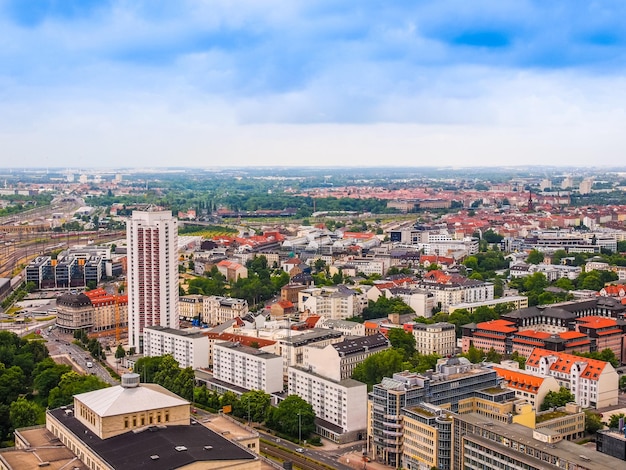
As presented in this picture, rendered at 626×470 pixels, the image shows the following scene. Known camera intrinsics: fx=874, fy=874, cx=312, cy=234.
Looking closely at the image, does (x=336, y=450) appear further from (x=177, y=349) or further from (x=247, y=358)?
(x=177, y=349)

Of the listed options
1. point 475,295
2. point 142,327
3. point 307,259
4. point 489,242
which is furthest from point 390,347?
point 489,242

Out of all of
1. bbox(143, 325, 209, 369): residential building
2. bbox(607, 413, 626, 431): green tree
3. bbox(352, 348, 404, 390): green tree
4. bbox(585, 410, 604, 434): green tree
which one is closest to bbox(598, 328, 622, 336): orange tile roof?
bbox(607, 413, 626, 431): green tree

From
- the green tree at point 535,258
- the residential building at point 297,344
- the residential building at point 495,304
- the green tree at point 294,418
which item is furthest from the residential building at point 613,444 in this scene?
the green tree at point 535,258

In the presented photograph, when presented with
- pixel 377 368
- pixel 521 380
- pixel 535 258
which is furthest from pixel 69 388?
pixel 535 258

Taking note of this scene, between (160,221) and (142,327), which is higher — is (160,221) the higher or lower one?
the higher one

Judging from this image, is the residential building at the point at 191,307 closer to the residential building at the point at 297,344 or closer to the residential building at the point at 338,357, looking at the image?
the residential building at the point at 297,344

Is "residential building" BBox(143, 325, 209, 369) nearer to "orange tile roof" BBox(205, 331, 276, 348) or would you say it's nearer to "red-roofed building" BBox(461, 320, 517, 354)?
"orange tile roof" BBox(205, 331, 276, 348)
